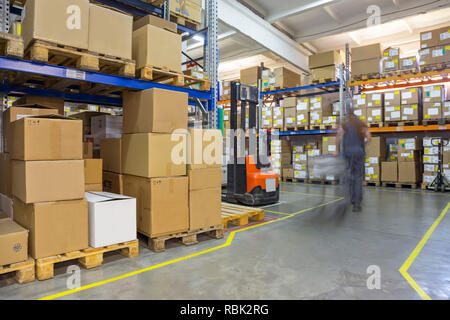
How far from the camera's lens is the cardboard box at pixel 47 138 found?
268 centimetres

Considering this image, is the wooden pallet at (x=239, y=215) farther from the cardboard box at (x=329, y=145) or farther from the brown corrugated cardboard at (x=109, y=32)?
the cardboard box at (x=329, y=145)

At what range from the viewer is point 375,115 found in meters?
9.69

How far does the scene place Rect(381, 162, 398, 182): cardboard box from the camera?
30.6ft

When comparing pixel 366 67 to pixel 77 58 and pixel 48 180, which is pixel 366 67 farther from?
pixel 48 180

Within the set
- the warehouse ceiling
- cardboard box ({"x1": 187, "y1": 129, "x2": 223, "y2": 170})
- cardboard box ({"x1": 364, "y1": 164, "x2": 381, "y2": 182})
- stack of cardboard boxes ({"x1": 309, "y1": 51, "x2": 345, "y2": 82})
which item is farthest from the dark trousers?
the warehouse ceiling

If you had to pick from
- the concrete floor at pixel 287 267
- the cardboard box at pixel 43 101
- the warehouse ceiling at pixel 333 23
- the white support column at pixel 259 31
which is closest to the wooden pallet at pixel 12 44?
the cardboard box at pixel 43 101

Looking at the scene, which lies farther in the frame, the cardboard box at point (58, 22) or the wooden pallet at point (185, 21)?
the wooden pallet at point (185, 21)

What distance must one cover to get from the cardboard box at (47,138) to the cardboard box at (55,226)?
0.44 m

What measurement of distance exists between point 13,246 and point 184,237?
1.68 meters

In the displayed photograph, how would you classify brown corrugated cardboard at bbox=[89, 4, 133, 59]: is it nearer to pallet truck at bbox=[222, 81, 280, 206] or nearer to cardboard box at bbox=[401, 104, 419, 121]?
pallet truck at bbox=[222, 81, 280, 206]

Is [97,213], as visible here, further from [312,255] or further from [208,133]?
[312,255]

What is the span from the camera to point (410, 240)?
3871 millimetres

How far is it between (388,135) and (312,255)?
930cm
